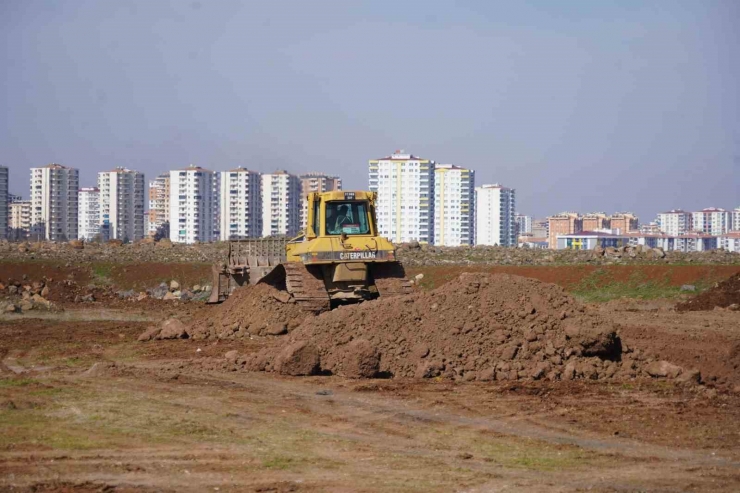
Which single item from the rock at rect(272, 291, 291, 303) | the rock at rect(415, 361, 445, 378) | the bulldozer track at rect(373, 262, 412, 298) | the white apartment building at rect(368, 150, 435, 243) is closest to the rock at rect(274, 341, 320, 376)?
the rock at rect(415, 361, 445, 378)

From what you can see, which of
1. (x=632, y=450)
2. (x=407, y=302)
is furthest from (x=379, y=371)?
(x=632, y=450)

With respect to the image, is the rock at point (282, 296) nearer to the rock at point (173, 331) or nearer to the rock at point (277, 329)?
the rock at point (277, 329)

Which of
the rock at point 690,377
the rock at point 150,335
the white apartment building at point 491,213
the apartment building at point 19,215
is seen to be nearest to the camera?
the rock at point 690,377

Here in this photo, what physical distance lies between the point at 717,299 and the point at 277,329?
46.7 feet

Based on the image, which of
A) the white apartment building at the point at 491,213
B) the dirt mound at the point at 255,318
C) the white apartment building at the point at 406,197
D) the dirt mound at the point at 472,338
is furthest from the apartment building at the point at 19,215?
the dirt mound at the point at 472,338

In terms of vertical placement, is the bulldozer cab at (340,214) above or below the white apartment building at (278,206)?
below

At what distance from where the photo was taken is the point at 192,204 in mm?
137500

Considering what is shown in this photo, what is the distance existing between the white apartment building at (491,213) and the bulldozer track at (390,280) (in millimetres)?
119576

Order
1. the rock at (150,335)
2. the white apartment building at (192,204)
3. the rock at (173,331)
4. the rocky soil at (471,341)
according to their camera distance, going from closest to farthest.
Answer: the rocky soil at (471,341), the rock at (150,335), the rock at (173,331), the white apartment building at (192,204)

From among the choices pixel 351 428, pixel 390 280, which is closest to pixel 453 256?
pixel 390 280

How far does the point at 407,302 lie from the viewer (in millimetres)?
17109

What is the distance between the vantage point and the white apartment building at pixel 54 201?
148 m

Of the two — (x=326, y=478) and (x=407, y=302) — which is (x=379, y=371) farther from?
(x=326, y=478)

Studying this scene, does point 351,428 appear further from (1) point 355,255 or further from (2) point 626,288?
(2) point 626,288
